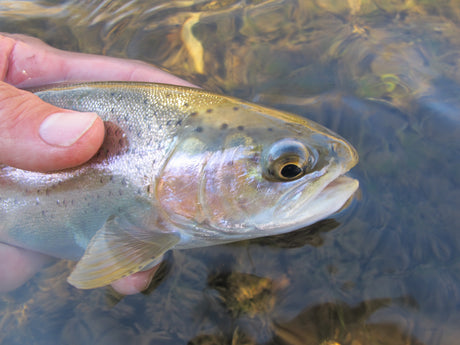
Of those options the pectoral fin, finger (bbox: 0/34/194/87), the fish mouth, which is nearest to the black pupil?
the fish mouth

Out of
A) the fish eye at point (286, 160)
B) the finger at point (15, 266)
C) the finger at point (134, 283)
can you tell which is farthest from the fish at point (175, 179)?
the finger at point (15, 266)

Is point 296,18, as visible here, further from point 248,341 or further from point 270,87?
point 248,341

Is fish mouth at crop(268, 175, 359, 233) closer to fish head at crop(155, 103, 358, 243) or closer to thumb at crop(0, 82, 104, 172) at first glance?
fish head at crop(155, 103, 358, 243)

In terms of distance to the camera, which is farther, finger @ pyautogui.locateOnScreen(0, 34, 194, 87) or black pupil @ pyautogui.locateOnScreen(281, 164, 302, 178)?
finger @ pyautogui.locateOnScreen(0, 34, 194, 87)

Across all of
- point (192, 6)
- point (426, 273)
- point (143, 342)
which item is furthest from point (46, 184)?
point (192, 6)

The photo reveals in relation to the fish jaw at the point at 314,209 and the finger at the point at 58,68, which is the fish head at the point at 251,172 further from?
the finger at the point at 58,68
